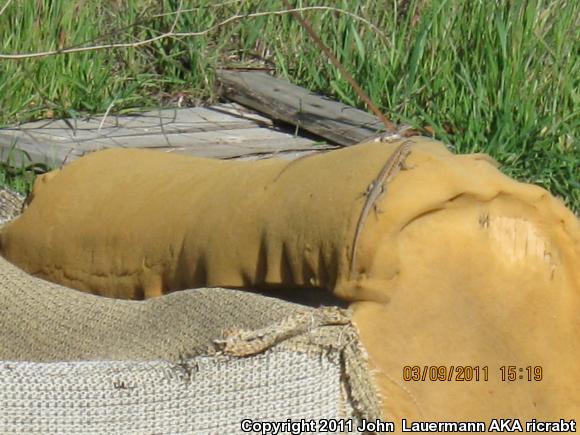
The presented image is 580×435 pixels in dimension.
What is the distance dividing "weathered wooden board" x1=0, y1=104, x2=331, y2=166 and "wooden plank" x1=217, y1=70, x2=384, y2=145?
0.06m

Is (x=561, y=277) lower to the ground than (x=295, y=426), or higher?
higher

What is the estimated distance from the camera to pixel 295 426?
1812mm

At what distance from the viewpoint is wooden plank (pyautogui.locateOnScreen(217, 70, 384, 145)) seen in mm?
3924

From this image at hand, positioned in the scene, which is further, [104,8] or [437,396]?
[104,8]

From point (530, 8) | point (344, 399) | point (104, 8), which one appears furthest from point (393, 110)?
point (344, 399)

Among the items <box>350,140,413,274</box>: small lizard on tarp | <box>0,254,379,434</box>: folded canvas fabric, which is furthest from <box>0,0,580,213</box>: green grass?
<box>0,254,379,434</box>: folded canvas fabric

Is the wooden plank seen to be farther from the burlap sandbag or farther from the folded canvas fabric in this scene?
the folded canvas fabric

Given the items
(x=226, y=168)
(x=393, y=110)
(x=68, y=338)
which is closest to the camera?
(x=68, y=338)

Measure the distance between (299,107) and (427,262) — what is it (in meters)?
2.30

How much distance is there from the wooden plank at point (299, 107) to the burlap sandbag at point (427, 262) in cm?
173

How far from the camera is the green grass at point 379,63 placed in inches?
153

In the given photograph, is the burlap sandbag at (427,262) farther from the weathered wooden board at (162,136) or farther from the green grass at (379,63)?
the green grass at (379,63)

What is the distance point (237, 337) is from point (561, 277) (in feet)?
1.99

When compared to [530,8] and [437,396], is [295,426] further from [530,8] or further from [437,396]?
[530,8]
